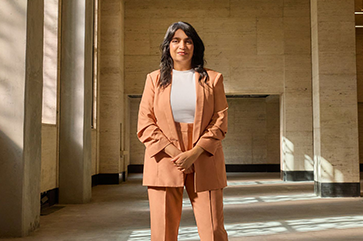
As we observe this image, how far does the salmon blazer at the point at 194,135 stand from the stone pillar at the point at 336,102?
9.77 meters

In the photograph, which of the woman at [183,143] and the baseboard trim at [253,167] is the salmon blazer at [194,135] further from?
the baseboard trim at [253,167]

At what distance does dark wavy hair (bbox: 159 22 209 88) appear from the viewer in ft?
10.0

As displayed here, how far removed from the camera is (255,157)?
2541 cm

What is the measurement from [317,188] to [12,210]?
360 inches

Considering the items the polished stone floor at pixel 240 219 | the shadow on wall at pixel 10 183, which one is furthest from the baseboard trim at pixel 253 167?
the shadow on wall at pixel 10 183

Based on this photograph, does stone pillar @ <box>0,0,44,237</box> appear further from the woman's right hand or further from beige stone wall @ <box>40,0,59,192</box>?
the woman's right hand

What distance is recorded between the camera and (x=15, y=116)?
22.2 ft

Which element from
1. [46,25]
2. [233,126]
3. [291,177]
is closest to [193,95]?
[46,25]

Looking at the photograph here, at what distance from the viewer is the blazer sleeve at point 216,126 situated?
2.88m

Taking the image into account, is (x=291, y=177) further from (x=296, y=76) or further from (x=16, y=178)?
(x=16, y=178)

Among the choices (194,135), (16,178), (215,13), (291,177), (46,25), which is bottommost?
(291,177)

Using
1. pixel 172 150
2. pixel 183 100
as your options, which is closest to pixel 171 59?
pixel 183 100

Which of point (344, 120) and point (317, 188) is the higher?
point (344, 120)

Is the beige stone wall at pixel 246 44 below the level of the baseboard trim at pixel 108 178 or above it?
above
